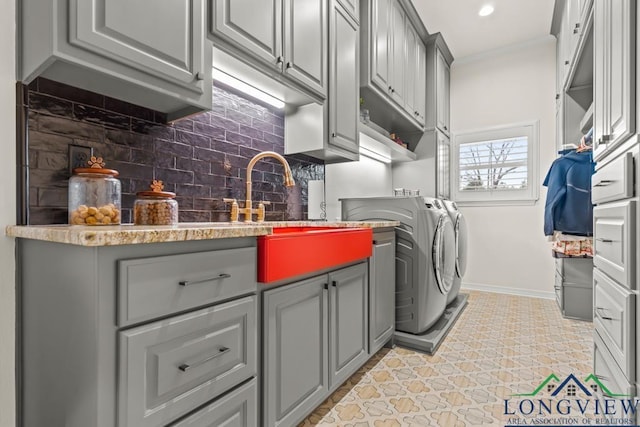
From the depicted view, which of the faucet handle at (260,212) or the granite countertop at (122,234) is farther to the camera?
the faucet handle at (260,212)

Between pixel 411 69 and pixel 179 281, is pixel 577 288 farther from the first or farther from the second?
pixel 179 281

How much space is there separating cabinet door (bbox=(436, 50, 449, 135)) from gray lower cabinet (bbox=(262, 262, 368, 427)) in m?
2.79

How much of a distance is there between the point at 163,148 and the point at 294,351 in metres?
1.08

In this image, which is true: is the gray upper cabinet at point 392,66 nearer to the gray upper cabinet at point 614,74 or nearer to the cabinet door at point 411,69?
the cabinet door at point 411,69

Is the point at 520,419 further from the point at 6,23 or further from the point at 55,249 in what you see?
the point at 6,23

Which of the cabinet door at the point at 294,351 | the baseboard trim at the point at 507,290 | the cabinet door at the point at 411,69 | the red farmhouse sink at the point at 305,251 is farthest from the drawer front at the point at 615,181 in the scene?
the baseboard trim at the point at 507,290

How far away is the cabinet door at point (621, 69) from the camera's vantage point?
1075 millimetres

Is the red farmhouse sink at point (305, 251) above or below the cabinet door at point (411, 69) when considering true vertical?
below

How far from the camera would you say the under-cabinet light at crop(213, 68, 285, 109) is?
5.59ft

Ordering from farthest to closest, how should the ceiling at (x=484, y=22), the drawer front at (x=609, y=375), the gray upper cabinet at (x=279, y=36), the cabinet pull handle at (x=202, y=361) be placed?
the ceiling at (x=484, y=22) → the gray upper cabinet at (x=279, y=36) → the drawer front at (x=609, y=375) → the cabinet pull handle at (x=202, y=361)

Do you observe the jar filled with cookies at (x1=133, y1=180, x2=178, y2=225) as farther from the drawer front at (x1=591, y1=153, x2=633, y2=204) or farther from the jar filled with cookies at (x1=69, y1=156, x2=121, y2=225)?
the drawer front at (x1=591, y1=153, x2=633, y2=204)

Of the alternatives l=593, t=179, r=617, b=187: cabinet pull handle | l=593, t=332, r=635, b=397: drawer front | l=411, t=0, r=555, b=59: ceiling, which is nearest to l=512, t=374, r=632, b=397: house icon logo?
l=593, t=332, r=635, b=397: drawer front

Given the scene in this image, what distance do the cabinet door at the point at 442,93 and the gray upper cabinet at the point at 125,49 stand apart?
311 cm

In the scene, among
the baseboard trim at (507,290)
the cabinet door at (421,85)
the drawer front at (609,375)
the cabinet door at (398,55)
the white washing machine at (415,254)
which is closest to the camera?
the drawer front at (609,375)
